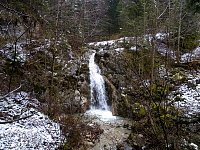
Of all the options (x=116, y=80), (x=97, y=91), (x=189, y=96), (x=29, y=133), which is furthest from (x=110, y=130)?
(x=116, y=80)

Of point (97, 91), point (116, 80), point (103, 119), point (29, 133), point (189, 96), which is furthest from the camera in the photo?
point (116, 80)

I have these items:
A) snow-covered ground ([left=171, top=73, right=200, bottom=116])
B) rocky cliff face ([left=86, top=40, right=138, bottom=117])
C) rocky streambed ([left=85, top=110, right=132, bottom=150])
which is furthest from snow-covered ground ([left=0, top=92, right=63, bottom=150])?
snow-covered ground ([left=171, top=73, right=200, bottom=116])

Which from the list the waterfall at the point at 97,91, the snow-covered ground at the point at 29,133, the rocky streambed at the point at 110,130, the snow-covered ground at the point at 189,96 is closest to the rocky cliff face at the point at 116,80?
the waterfall at the point at 97,91

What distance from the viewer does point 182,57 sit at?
80.0 ft

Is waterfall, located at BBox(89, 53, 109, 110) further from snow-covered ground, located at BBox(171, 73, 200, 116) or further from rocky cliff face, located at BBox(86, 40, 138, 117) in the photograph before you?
snow-covered ground, located at BBox(171, 73, 200, 116)

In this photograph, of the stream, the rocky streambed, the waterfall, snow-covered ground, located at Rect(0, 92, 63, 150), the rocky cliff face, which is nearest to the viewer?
snow-covered ground, located at Rect(0, 92, 63, 150)

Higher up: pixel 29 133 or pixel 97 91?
pixel 97 91

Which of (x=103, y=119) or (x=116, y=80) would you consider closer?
(x=103, y=119)

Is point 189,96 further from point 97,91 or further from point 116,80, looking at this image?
point 97,91

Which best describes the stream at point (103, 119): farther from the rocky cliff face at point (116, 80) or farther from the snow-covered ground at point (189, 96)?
the snow-covered ground at point (189, 96)

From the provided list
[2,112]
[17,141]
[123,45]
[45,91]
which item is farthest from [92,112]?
[123,45]

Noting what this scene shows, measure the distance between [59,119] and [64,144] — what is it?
7.20ft

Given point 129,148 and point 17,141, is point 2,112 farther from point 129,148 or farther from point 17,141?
point 129,148

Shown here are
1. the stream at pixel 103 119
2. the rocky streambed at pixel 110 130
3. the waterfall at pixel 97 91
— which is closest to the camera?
the rocky streambed at pixel 110 130
